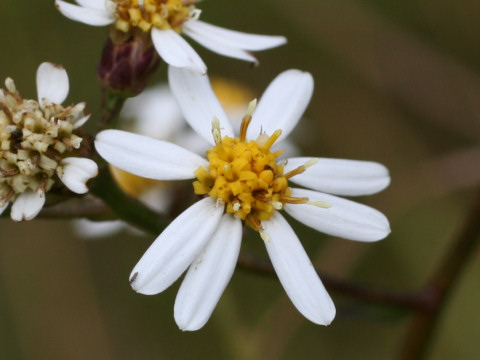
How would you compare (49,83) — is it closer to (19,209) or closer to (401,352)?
(19,209)

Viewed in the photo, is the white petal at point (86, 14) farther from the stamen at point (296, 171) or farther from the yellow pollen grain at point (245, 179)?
the stamen at point (296, 171)

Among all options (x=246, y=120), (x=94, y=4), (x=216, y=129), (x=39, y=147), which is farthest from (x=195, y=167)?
(x=94, y=4)

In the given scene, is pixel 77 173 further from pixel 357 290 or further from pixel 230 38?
pixel 357 290

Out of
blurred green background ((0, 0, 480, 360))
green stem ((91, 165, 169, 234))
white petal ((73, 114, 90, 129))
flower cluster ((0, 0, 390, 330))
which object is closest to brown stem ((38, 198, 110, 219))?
green stem ((91, 165, 169, 234))

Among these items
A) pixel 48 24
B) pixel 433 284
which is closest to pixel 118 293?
pixel 48 24

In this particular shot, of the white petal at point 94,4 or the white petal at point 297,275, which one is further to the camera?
the white petal at point 94,4

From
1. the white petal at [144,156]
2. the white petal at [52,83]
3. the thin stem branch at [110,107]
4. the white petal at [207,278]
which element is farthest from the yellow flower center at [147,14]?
the white petal at [207,278]
